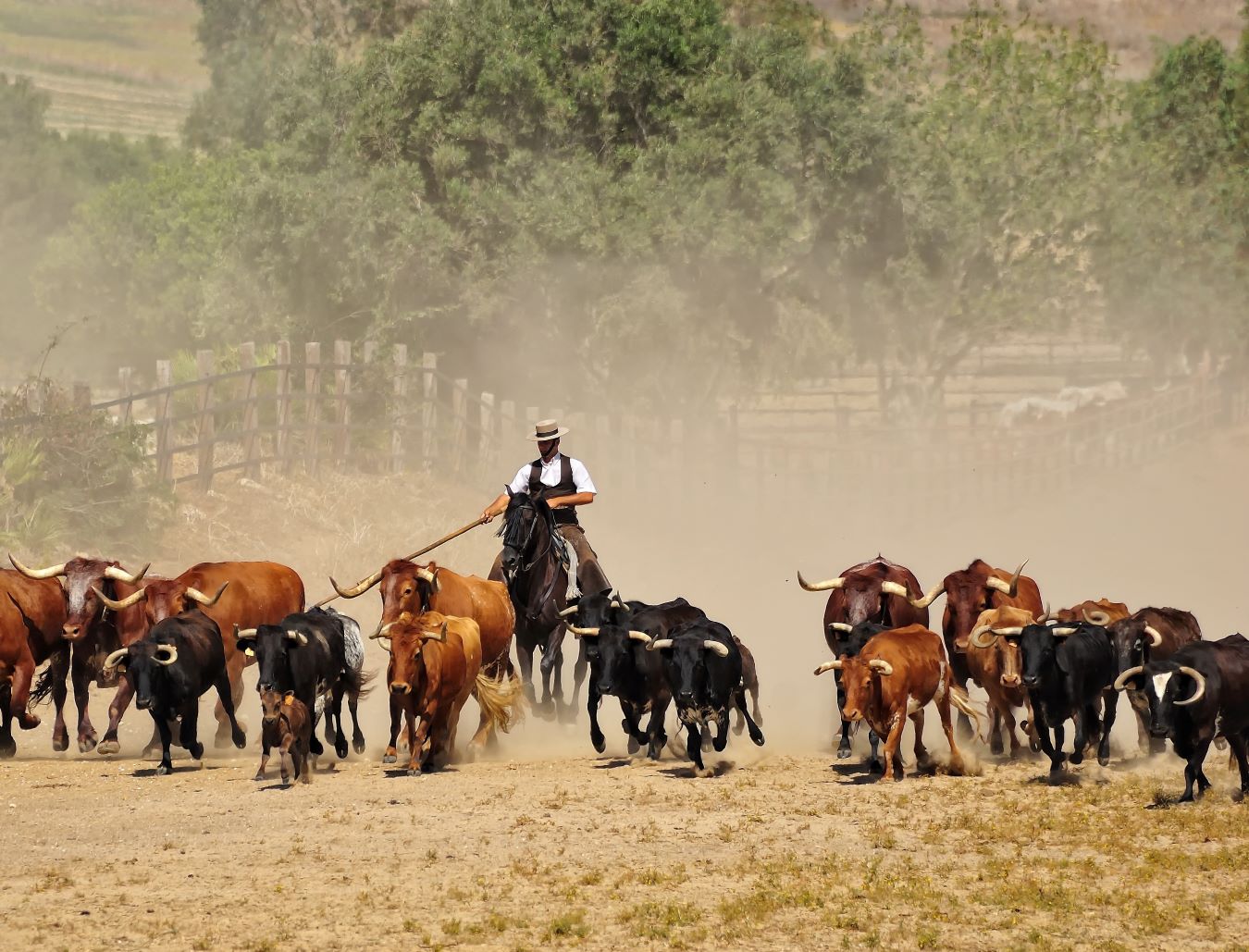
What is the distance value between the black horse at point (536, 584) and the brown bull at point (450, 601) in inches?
12.6

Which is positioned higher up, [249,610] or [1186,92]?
[1186,92]

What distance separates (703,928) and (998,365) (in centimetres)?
5042

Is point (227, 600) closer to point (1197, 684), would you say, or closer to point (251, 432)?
point (1197, 684)

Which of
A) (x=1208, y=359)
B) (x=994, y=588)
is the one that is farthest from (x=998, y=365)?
(x=994, y=588)

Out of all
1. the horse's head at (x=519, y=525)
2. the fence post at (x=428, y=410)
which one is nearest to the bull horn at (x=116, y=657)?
the horse's head at (x=519, y=525)

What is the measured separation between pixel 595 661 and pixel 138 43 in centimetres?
11687

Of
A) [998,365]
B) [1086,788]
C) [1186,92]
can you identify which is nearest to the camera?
[1086,788]

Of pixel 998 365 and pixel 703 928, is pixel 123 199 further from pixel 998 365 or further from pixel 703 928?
pixel 703 928

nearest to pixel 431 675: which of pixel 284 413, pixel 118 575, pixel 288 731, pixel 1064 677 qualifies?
pixel 288 731

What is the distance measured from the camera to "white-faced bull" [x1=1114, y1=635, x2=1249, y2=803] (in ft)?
43.2

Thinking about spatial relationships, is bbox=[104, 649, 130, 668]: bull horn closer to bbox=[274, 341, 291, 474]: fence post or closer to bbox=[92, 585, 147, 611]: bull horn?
bbox=[92, 585, 147, 611]: bull horn

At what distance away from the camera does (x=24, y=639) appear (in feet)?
50.9

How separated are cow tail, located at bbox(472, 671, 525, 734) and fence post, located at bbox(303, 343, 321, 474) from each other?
13246 millimetres

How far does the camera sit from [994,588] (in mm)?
16359
